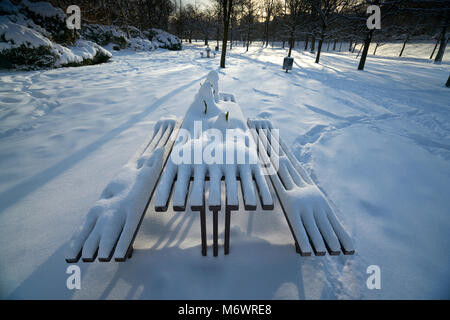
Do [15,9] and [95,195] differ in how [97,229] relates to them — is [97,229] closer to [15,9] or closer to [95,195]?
[95,195]

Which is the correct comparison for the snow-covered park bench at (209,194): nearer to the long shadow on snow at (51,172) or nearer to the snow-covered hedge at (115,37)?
the long shadow on snow at (51,172)

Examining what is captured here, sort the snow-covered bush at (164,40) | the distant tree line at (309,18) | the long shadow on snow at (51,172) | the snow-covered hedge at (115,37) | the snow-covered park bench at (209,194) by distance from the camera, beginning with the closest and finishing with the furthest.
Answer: the snow-covered park bench at (209,194) → the long shadow on snow at (51,172) → the distant tree line at (309,18) → the snow-covered hedge at (115,37) → the snow-covered bush at (164,40)

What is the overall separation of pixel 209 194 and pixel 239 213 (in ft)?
3.25

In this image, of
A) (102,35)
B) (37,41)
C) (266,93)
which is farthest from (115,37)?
(266,93)

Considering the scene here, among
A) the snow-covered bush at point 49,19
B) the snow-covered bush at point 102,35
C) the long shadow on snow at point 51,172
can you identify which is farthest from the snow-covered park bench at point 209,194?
the snow-covered bush at point 102,35

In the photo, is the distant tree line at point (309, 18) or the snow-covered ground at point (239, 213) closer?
the snow-covered ground at point (239, 213)

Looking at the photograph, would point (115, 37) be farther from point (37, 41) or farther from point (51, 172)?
point (51, 172)

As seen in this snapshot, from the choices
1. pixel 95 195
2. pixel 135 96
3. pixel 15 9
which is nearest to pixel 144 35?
pixel 15 9

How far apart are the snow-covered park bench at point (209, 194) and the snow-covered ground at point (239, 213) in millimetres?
281

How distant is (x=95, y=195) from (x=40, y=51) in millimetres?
9483

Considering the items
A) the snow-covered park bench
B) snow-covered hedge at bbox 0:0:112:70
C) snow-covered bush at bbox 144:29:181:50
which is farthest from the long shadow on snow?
snow-covered bush at bbox 144:29:181:50

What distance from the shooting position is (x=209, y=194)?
139 cm

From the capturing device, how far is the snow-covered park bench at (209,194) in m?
1.33

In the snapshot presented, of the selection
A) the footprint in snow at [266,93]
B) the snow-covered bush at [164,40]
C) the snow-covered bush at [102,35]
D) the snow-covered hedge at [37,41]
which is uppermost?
the snow-covered bush at [164,40]
